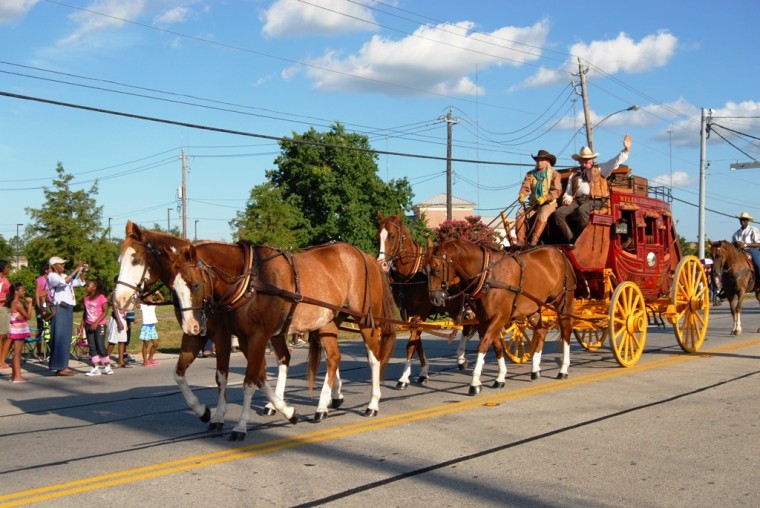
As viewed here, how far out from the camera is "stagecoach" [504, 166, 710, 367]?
1244 centimetres

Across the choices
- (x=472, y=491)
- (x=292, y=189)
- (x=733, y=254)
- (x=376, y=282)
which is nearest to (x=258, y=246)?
(x=376, y=282)

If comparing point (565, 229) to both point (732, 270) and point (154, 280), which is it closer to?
point (154, 280)

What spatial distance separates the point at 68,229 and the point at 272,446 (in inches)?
1511

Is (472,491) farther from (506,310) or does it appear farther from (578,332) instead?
(578,332)

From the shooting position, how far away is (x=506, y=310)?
426 inches

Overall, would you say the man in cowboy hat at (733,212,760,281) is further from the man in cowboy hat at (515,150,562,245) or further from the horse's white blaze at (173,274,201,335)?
the horse's white blaze at (173,274,201,335)

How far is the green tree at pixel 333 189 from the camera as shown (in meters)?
53.7

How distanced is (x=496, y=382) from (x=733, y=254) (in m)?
10.8

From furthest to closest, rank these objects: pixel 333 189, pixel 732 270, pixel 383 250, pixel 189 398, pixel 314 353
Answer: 1. pixel 333 189
2. pixel 732 270
3. pixel 383 250
4. pixel 314 353
5. pixel 189 398

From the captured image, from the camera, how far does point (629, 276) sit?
13.2m

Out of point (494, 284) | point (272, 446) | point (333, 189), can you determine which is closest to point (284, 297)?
point (272, 446)

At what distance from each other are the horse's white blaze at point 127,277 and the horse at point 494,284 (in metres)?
4.13

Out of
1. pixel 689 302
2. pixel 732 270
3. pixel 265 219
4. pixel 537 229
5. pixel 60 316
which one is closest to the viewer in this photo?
pixel 537 229

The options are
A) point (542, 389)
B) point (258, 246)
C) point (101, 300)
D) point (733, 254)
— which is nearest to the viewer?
point (258, 246)
